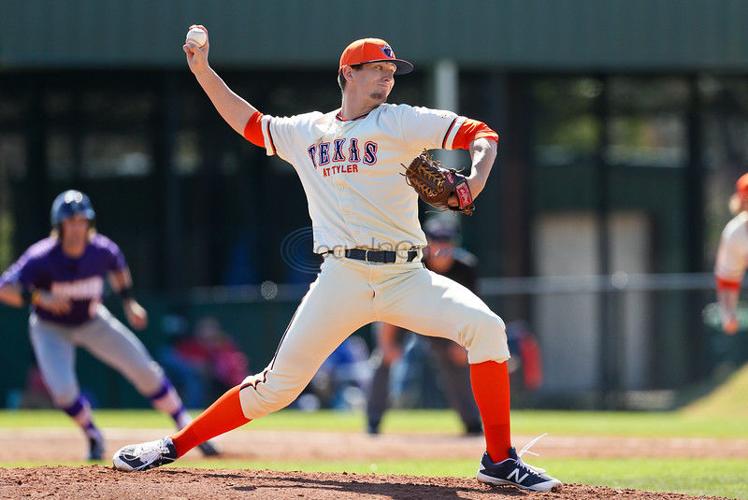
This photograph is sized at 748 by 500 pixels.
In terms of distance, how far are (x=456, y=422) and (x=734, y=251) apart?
385 centimetres

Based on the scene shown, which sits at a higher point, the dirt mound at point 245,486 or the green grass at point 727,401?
the dirt mound at point 245,486

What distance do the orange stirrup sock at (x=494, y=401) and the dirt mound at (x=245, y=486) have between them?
194 millimetres

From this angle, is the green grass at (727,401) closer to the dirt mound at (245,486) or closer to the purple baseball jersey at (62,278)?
the purple baseball jersey at (62,278)

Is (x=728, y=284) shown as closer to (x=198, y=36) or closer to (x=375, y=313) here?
(x=375, y=313)

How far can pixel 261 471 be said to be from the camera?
20.7ft

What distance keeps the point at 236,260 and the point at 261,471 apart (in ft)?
41.6

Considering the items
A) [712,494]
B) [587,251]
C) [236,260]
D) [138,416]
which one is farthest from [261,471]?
[587,251]

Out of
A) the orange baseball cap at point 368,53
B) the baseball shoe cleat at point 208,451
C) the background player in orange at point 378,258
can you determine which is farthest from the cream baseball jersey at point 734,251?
the orange baseball cap at point 368,53

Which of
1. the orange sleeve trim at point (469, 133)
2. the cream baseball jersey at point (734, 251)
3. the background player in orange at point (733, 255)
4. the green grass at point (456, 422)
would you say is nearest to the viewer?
the orange sleeve trim at point (469, 133)

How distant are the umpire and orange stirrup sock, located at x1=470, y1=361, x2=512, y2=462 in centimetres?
493

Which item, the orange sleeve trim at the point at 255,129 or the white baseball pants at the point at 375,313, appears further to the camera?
the orange sleeve trim at the point at 255,129

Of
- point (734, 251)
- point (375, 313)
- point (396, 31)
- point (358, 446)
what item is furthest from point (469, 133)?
point (396, 31)

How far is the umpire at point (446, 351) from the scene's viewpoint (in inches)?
428

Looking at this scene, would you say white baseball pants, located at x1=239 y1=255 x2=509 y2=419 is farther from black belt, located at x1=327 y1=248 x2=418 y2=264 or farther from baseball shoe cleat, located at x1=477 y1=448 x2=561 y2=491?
baseball shoe cleat, located at x1=477 y1=448 x2=561 y2=491
